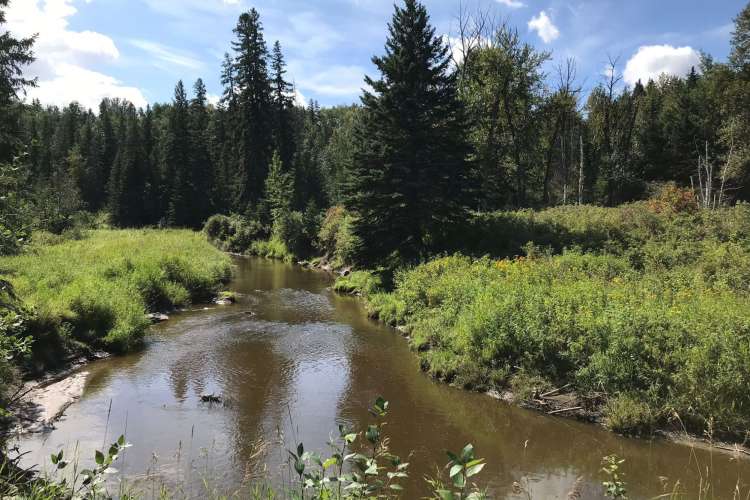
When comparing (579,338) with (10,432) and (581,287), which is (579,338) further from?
(10,432)

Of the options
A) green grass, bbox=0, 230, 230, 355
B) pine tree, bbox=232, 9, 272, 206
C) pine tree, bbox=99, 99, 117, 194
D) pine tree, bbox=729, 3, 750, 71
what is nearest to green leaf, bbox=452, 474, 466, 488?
green grass, bbox=0, 230, 230, 355

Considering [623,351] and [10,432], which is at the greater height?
[623,351]

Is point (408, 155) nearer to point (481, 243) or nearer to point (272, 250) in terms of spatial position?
point (481, 243)

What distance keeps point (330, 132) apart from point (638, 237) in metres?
100.0

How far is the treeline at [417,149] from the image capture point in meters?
24.4

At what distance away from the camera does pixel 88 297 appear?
Result: 50.6 feet

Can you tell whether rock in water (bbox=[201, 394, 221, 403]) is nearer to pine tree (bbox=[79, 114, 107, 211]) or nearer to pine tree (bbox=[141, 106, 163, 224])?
pine tree (bbox=[141, 106, 163, 224])

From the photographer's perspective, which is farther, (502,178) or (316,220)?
(316,220)

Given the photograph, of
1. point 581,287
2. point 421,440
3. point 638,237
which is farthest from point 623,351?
point 638,237

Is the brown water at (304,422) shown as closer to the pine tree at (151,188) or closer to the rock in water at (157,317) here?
the rock in water at (157,317)

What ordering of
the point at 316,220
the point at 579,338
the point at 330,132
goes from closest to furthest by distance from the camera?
the point at 579,338 < the point at 316,220 < the point at 330,132

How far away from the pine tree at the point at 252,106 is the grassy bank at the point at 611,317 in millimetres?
36895

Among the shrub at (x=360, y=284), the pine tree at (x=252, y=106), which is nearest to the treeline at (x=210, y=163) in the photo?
the pine tree at (x=252, y=106)

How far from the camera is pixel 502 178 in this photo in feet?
115
